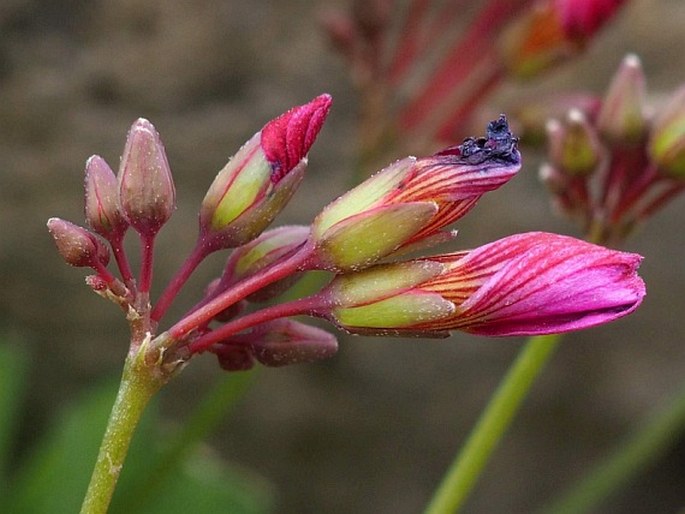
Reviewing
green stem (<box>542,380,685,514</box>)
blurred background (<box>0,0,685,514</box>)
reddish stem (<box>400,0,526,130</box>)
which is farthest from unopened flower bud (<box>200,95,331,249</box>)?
blurred background (<box>0,0,685,514</box>)

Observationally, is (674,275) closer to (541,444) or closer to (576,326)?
(541,444)

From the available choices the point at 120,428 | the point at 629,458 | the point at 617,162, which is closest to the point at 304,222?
the point at 629,458

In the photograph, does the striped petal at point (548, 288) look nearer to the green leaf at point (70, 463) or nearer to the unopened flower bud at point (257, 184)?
the unopened flower bud at point (257, 184)

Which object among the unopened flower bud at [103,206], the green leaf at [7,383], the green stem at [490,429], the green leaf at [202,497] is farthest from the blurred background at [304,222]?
the unopened flower bud at [103,206]

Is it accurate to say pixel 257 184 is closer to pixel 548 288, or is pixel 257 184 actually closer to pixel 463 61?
pixel 548 288

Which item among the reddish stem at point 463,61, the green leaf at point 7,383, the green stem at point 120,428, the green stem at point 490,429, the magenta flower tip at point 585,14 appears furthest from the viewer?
the green leaf at point 7,383

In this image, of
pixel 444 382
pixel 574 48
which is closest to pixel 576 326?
pixel 574 48
